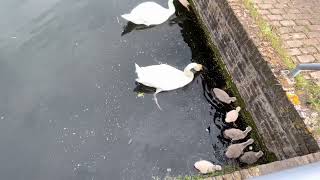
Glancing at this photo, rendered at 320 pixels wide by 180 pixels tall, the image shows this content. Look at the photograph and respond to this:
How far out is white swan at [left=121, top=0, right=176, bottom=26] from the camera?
654 centimetres

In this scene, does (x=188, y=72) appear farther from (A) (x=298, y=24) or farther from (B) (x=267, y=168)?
(B) (x=267, y=168)

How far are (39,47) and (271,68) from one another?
11.9ft

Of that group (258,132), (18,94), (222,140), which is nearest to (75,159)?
(18,94)

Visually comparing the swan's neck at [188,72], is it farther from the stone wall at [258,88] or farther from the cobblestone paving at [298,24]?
the cobblestone paving at [298,24]

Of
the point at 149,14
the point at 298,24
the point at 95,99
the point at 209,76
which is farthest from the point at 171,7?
the point at 95,99

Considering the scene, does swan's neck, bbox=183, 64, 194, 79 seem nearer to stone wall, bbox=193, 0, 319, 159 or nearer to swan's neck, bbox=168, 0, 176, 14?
stone wall, bbox=193, 0, 319, 159

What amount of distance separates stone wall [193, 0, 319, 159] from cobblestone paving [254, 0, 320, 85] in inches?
20.6

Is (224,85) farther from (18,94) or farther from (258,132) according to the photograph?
(18,94)

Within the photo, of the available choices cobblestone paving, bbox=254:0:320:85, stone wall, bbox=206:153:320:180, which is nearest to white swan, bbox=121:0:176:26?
cobblestone paving, bbox=254:0:320:85

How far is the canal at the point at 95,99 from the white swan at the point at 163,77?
127mm

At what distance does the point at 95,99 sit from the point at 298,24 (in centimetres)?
328

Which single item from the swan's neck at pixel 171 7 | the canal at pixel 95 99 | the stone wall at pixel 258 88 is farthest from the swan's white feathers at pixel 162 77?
the swan's neck at pixel 171 7

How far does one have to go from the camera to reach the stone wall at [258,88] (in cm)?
471

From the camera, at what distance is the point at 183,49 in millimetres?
6531
